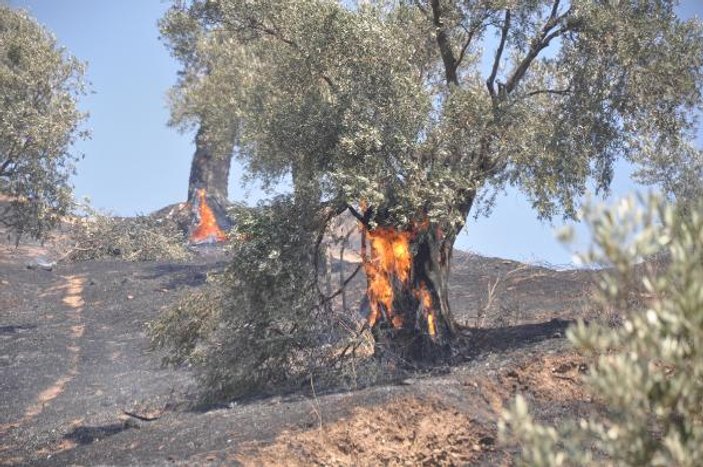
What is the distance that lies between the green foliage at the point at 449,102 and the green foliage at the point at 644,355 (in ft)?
27.7

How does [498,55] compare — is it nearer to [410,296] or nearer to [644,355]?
[410,296]

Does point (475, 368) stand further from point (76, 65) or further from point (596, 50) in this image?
point (76, 65)

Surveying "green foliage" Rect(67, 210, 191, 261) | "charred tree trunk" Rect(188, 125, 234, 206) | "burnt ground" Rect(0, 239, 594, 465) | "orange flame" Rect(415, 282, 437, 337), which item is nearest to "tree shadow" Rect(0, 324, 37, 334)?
"burnt ground" Rect(0, 239, 594, 465)

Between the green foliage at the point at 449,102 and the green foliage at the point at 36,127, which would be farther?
the green foliage at the point at 36,127

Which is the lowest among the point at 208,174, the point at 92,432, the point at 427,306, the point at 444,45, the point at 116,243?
the point at 92,432

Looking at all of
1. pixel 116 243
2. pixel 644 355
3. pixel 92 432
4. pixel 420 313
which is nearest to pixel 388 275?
pixel 420 313

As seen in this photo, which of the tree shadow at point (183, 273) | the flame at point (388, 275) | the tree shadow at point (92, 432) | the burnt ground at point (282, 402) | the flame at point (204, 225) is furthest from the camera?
the flame at point (204, 225)

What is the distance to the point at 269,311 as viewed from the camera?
14359mm

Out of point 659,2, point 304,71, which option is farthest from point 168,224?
point 659,2

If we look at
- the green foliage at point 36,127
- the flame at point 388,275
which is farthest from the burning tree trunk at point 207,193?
the flame at point 388,275

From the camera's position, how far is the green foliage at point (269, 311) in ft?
47.0

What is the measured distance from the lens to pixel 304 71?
50.2ft

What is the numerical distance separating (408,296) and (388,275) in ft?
1.69

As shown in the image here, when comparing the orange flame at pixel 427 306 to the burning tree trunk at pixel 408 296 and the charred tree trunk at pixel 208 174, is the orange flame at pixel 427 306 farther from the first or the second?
the charred tree trunk at pixel 208 174
